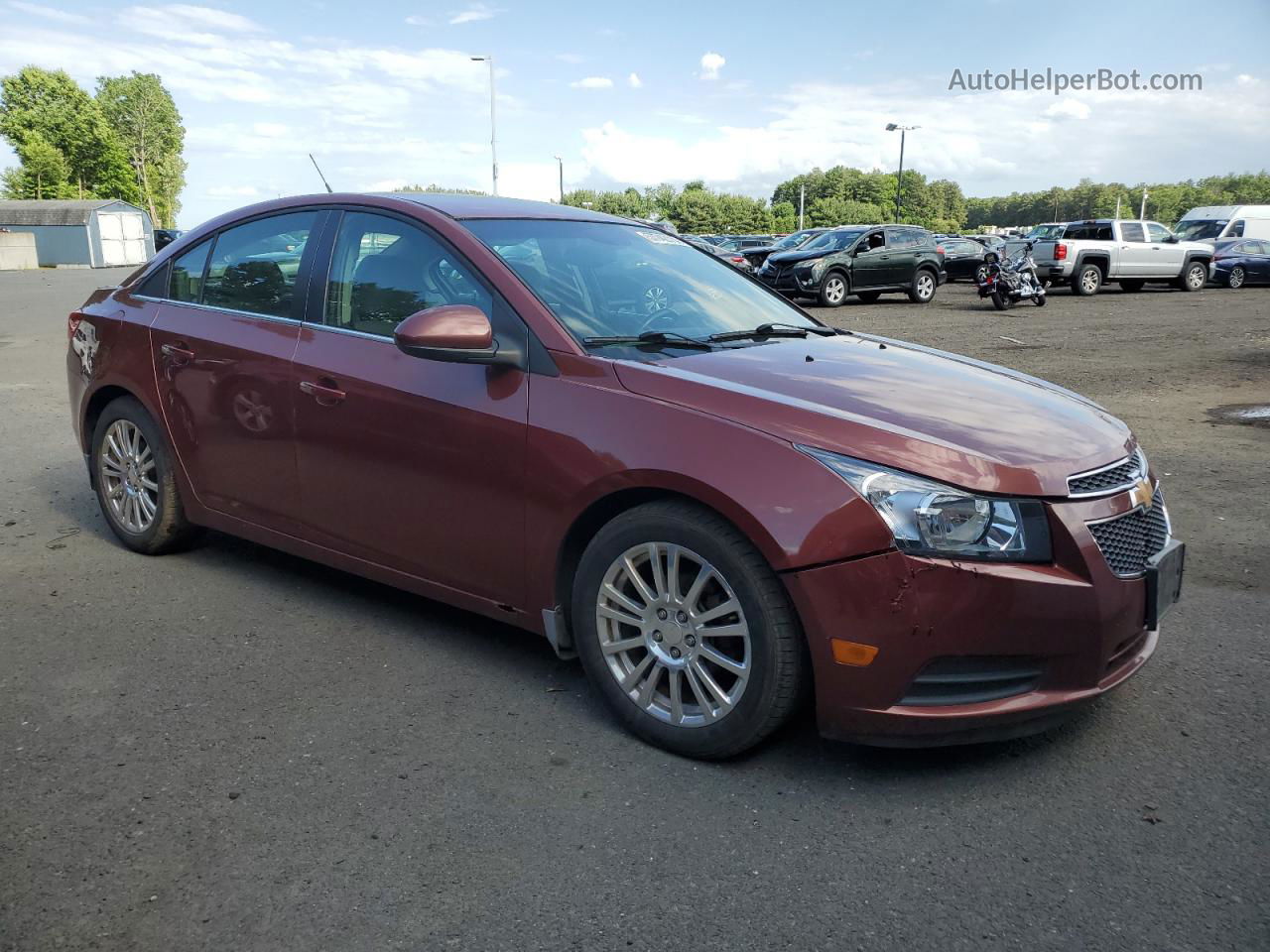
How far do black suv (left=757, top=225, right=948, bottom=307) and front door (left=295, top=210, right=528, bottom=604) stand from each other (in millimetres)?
18532

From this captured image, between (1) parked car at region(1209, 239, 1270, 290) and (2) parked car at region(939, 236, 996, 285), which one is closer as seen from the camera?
(1) parked car at region(1209, 239, 1270, 290)

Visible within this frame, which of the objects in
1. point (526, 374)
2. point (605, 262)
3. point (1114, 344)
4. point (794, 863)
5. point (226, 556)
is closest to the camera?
point (794, 863)

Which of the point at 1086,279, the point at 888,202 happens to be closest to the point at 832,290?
the point at 1086,279

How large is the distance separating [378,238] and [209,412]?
1079mm

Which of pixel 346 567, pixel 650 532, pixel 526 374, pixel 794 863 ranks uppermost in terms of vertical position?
pixel 526 374

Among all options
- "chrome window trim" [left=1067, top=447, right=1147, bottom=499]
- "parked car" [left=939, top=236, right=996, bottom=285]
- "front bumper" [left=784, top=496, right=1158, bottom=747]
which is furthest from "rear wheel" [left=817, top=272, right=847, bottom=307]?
"front bumper" [left=784, top=496, right=1158, bottom=747]

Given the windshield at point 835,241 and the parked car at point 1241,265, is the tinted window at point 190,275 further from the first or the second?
the parked car at point 1241,265

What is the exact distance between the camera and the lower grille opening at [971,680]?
113 inches

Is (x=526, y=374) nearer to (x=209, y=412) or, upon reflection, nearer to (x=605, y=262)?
(x=605, y=262)

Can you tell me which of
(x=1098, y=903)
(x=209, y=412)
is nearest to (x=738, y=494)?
(x=1098, y=903)

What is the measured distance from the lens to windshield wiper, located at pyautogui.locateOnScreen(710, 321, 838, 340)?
13.0 feet

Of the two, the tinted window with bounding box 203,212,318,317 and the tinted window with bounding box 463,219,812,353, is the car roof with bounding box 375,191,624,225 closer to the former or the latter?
the tinted window with bounding box 463,219,812,353

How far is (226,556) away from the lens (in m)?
5.16

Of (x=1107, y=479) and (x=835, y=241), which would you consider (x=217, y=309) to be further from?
(x=835, y=241)
